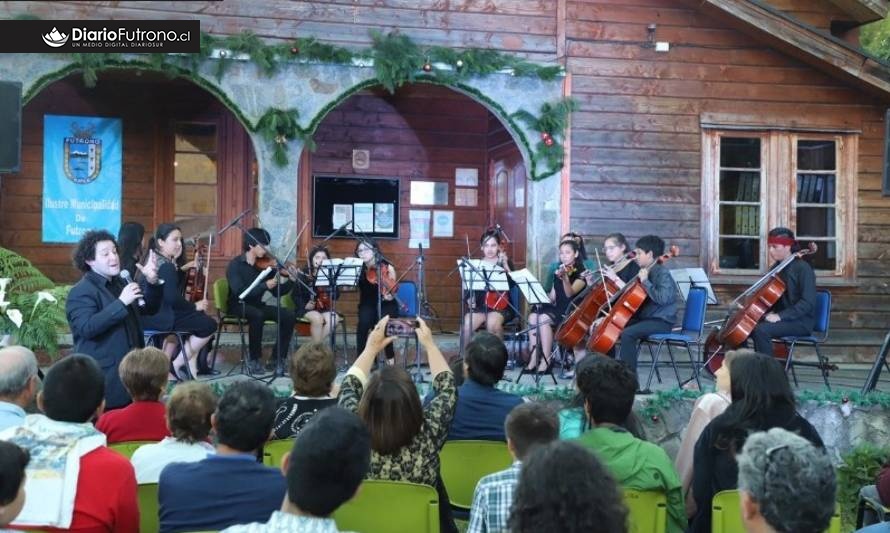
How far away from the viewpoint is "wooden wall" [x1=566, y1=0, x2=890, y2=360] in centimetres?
991

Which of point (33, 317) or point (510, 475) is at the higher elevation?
point (33, 317)

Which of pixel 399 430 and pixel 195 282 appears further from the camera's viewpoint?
pixel 195 282

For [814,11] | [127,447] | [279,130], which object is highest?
[814,11]

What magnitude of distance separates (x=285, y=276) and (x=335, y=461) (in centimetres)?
612

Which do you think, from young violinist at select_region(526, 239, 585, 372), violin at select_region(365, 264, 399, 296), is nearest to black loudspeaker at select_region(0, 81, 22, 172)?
violin at select_region(365, 264, 399, 296)

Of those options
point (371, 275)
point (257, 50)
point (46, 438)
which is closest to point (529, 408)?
point (46, 438)

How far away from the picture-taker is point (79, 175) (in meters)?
10.2

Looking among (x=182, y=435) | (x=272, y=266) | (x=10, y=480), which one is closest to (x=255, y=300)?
(x=272, y=266)

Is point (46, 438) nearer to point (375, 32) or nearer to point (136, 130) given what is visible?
point (375, 32)

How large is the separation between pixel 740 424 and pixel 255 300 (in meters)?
5.49

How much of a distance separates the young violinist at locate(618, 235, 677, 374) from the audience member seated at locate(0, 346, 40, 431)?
4.87 meters

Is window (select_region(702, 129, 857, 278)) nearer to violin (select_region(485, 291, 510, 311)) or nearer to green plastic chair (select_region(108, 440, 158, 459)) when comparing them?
violin (select_region(485, 291, 510, 311))

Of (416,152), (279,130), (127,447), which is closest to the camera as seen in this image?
(127,447)

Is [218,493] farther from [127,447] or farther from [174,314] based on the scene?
[174,314]
